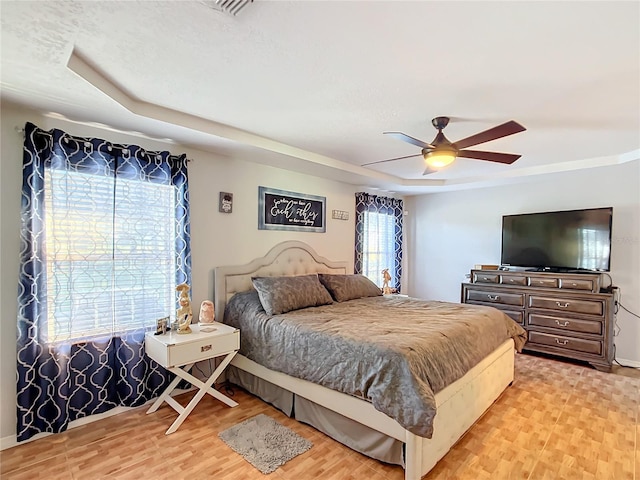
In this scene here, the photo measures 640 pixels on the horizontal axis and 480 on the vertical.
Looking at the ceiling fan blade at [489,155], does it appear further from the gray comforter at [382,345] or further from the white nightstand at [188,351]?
the white nightstand at [188,351]

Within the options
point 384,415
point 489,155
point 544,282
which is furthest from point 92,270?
point 544,282

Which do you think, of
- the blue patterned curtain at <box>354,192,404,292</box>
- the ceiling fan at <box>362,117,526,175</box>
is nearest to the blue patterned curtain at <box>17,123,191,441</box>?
the ceiling fan at <box>362,117,526,175</box>

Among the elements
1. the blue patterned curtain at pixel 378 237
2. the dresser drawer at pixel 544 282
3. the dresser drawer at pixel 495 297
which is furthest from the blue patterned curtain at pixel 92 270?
the dresser drawer at pixel 544 282

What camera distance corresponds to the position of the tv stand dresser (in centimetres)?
364

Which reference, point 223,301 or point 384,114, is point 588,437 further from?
point 223,301

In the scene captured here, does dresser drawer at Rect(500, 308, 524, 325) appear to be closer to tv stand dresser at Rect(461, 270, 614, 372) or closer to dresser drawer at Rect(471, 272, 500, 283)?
tv stand dresser at Rect(461, 270, 614, 372)

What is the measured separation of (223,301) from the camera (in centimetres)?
329

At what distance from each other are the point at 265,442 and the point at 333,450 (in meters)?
0.47

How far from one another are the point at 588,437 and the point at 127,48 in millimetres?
3761

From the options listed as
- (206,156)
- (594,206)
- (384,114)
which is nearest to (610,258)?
(594,206)

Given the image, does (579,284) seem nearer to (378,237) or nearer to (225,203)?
(378,237)

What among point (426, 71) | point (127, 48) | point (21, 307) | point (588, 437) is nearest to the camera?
point (127, 48)

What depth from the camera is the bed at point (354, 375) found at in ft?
6.24

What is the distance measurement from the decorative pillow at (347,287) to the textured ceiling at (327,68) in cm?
158
